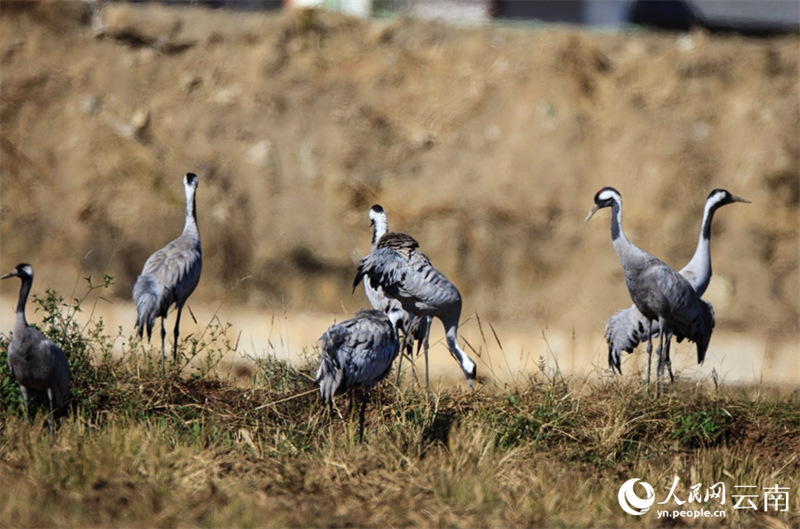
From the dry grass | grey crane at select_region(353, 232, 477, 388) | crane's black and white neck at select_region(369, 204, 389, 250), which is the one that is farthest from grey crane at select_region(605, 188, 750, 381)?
crane's black and white neck at select_region(369, 204, 389, 250)

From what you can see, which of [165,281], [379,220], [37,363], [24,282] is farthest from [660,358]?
[24,282]

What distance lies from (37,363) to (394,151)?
1350cm

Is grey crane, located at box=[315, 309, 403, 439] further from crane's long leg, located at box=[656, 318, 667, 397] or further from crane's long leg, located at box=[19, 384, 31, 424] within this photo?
crane's long leg, located at box=[656, 318, 667, 397]

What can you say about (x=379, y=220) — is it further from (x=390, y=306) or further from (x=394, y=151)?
(x=394, y=151)

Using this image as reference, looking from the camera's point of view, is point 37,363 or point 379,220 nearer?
point 37,363

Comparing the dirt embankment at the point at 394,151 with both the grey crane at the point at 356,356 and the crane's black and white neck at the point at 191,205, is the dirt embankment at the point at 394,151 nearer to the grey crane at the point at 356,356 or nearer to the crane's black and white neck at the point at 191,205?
the crane's black and white neck at the point at 191,205

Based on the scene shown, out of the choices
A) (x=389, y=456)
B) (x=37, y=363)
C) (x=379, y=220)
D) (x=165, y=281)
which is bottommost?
(x=389, y=456)

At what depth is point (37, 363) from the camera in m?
7.13

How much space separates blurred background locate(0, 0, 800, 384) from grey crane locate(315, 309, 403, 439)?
33.4 ft

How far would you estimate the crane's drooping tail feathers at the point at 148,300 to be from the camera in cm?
856

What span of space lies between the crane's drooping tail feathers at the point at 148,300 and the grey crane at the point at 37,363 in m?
1.23

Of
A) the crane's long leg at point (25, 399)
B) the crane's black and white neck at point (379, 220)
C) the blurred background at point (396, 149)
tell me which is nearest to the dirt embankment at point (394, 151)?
the blurred background at point (396, 149)

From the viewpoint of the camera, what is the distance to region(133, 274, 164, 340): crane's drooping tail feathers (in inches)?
337

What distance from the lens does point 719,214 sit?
64.8 ft
